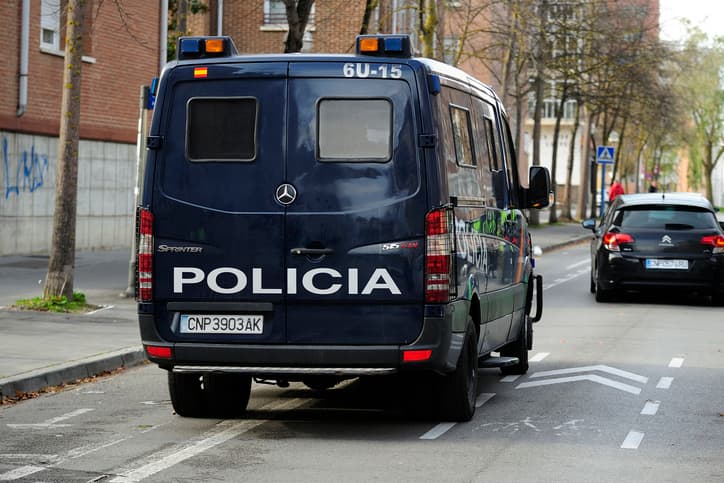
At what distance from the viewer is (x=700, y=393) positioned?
1105 cm

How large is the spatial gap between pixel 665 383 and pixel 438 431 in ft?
10.6

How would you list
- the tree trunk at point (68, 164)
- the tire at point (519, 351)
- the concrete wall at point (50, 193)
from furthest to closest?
the concrete wall at point (50, 193)
the tree trunk at point (68, 164)
the tire at point (519, 351)

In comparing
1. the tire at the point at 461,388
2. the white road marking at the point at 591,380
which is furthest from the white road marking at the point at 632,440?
the white road marking at the point at 591,380

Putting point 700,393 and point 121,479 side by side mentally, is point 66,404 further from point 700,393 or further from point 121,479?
point 700,393

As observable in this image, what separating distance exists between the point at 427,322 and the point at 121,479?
222cm

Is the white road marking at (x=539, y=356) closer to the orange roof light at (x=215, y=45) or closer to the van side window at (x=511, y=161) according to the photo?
the van side window at (x=511, y=161)

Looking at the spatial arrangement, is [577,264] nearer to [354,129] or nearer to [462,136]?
[462,136]

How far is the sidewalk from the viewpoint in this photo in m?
11.4

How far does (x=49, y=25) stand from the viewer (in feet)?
86.1

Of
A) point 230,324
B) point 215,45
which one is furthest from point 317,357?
point 215,45

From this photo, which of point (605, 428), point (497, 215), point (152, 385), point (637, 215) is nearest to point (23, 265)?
point (637, 215)

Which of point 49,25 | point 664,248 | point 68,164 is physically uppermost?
point 49,25

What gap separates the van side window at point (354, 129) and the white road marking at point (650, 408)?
2873 millimetres

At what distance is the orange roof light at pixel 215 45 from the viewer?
8.87 m
